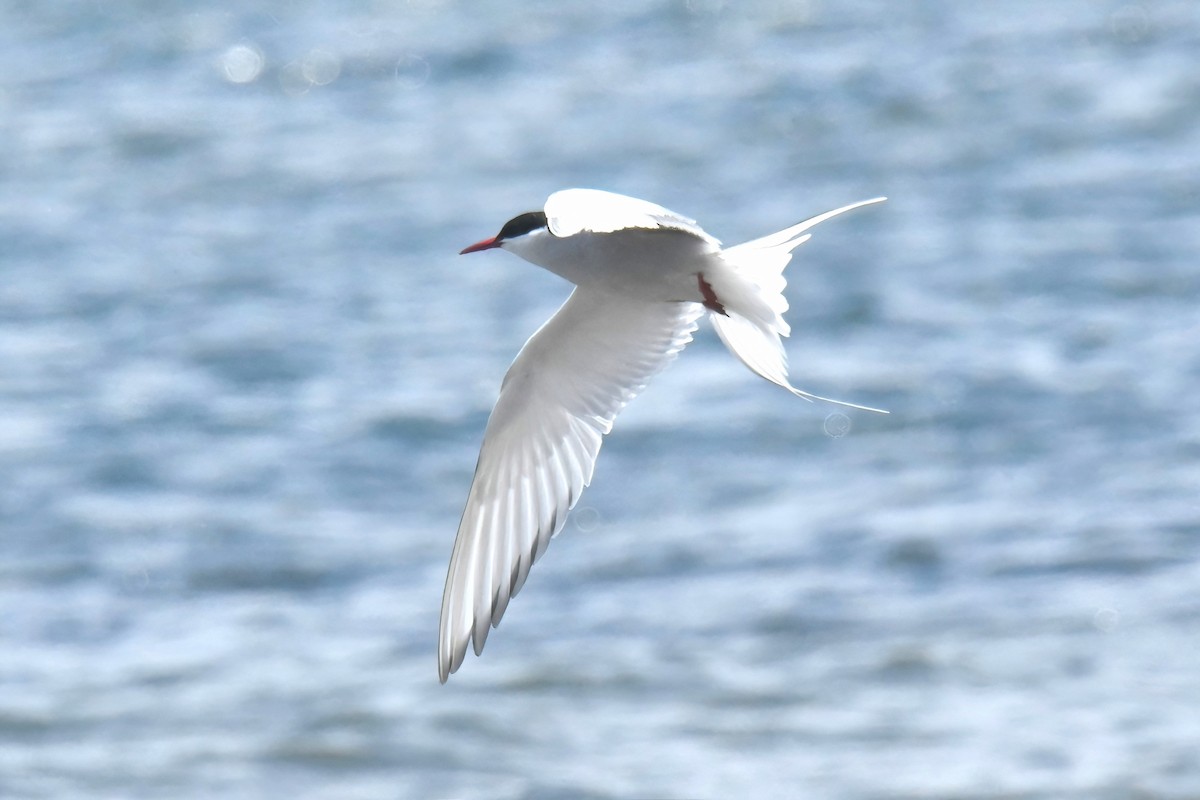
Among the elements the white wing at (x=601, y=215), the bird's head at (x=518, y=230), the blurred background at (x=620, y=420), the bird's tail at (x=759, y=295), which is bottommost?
the white wing at (x=601, y=215)

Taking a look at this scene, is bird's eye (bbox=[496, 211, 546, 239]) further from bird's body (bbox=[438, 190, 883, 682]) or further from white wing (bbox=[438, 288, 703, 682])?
white wing (bbox=[438, 288, 703, 682])

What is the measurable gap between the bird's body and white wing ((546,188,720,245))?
50 centimetres

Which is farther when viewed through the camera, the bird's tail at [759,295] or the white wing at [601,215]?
the bird's tail at [759,295]

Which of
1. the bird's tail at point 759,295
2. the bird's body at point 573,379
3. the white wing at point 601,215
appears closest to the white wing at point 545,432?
the bird's body at point 573,379

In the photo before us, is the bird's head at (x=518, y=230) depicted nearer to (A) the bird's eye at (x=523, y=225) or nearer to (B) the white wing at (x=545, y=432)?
(A) the bird's eye at (x=523, y=225)

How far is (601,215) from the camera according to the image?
3.77 m

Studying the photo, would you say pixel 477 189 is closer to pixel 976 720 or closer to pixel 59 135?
pixel 59 135

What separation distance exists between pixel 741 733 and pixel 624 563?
57.2 inches

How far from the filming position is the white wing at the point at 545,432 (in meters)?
5.08

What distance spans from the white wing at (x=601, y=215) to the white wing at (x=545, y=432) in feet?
3.41

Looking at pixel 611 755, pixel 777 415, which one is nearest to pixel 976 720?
pixel 611 755

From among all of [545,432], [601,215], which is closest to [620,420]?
[545,432]

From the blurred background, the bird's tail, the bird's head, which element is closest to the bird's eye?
the bird's head

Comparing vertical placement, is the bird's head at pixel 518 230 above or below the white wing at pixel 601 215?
above
